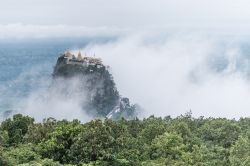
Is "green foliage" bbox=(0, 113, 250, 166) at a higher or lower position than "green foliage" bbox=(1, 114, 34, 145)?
lower

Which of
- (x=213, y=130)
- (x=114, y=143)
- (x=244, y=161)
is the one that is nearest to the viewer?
(x=244, y=161)

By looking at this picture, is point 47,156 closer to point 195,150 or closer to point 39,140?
point 39,140

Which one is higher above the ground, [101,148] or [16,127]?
[16,127]

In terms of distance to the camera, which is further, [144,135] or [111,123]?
[144,135]

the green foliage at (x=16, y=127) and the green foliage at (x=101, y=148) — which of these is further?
the green foliage at (x=16, y=127)

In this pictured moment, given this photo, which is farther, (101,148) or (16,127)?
(16,127)

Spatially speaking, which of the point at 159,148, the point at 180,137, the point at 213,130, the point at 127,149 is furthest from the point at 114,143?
the point at 213,130

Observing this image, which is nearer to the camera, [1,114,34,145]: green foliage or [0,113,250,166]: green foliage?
[0,113,250,166]: green foliage

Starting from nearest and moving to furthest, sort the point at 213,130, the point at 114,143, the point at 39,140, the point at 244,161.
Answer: the point at 244,161
the point at 114,143
the point at 39,140
the point at 213,130

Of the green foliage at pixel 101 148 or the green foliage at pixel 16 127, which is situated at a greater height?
the green foliage at pixel 16 127

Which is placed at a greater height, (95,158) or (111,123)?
(111,123)

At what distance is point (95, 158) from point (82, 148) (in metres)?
1.52

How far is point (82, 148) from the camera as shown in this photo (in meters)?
47.9

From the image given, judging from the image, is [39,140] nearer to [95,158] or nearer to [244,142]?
[95,158]
